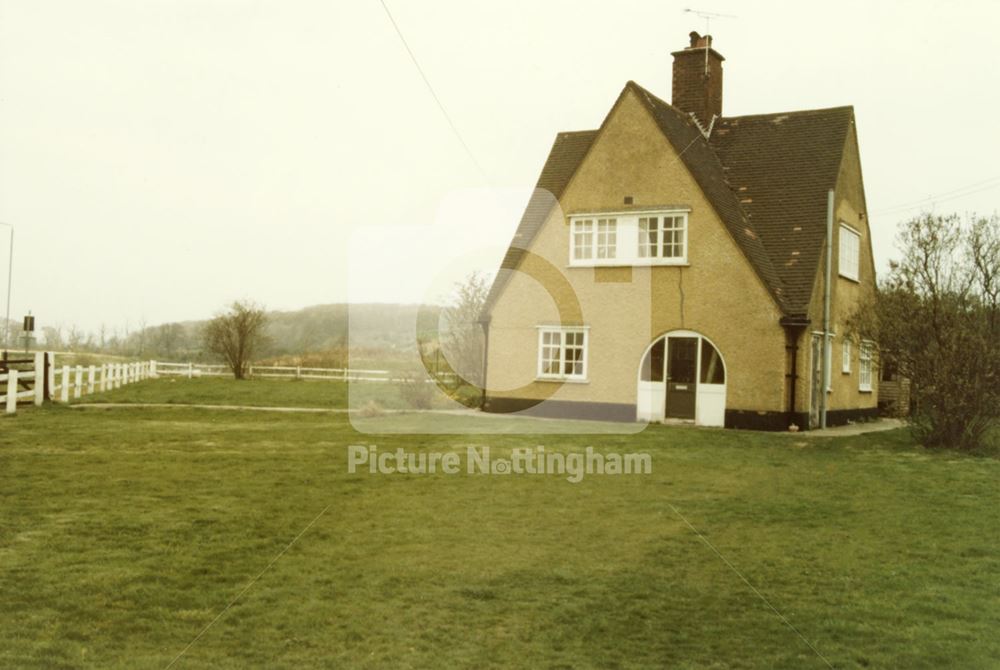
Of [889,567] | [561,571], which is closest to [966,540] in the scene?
[889,567]

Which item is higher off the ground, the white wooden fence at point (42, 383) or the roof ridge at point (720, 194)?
the roof ridge at point (720, 194)

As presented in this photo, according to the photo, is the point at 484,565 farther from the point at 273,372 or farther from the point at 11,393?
the point at 273,372

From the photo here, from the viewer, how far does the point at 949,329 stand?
19.3m

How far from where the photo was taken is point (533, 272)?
26.7 meters

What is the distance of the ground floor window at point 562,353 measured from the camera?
85.0ft

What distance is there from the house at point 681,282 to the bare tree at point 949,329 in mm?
2318

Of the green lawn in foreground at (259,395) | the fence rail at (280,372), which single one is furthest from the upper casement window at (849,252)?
the fence rail at (280,372)

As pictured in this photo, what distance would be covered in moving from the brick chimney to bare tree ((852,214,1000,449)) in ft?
36.5

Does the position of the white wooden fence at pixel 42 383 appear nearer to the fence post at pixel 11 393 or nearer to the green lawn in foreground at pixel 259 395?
the fence post at pixel 11 393

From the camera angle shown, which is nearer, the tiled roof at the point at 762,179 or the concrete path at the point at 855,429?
the concrete path at the point at 855,429

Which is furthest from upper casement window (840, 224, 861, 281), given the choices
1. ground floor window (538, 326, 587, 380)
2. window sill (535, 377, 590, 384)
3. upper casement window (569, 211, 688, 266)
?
window sill (535, 377, 590, 384)

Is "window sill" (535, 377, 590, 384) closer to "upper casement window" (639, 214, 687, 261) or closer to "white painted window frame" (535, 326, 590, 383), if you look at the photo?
"white painted window frame" (535, 326, 590, 383)

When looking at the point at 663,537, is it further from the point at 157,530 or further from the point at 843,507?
the point at 157,530

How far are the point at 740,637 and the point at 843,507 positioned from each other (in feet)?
20.2
